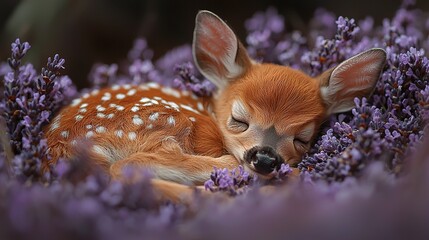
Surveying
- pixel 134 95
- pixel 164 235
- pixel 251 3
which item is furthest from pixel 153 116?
pixel 251 3

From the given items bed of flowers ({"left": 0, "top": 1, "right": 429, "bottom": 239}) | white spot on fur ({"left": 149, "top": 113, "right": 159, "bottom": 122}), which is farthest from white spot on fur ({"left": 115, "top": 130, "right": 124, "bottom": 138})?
bed of flowers ({"left": 0, "top": 1, "right": 429, "bottom": 239})

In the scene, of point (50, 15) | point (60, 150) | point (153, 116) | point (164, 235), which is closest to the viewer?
point (164, 235)

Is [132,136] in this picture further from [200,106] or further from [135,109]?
[200,106]

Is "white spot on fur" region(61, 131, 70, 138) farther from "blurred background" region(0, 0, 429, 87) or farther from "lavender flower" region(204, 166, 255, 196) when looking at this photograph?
"blurred background" region(0, 0, 429, 87)

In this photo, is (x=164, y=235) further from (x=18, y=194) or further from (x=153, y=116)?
(x=153, y=116)

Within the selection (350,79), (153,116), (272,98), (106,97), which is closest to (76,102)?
(106,97)

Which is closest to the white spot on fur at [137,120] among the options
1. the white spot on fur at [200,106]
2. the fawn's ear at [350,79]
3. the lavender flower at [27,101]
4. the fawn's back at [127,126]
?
the fawn's back at [127,126]
